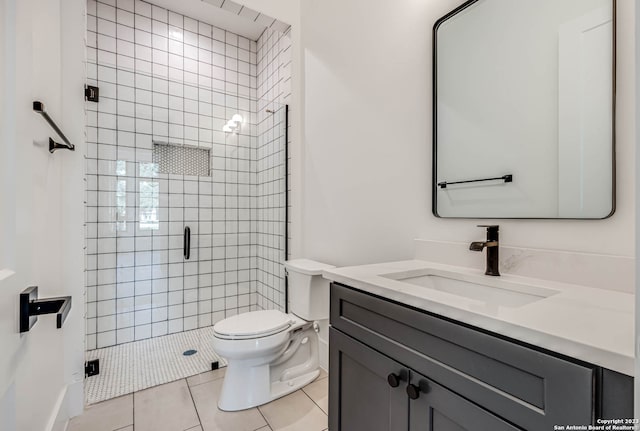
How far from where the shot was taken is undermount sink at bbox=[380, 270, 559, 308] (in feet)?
3.04

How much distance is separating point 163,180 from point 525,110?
8.76 ft

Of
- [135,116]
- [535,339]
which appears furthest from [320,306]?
[135,116]

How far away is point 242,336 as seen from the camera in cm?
159

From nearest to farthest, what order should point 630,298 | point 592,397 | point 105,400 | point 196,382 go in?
point 592,397, point 630,298, point 105,400, point 196,382

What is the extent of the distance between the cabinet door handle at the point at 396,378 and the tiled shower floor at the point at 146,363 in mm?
1675

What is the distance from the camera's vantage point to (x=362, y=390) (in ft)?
3.18

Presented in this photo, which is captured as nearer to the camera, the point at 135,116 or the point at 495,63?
the point at 495,63

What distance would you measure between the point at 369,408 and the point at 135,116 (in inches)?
109

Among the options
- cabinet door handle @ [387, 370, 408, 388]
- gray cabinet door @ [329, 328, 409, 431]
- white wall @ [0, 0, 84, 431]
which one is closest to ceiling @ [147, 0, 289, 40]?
white wall @ [0, 0, 84, 431]

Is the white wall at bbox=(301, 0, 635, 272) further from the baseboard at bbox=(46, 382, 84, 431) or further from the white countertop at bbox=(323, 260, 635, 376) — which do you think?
the baseboard at bbox=(46, 382, 84, 431)

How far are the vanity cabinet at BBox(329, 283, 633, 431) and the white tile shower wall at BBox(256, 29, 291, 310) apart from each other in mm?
1476

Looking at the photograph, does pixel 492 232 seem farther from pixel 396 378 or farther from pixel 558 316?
pixel 396 378

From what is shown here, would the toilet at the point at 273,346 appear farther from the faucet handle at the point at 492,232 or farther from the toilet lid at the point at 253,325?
the faucet handle at the point at 492,232

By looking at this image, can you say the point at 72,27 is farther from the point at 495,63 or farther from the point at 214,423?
the point at 214,423
